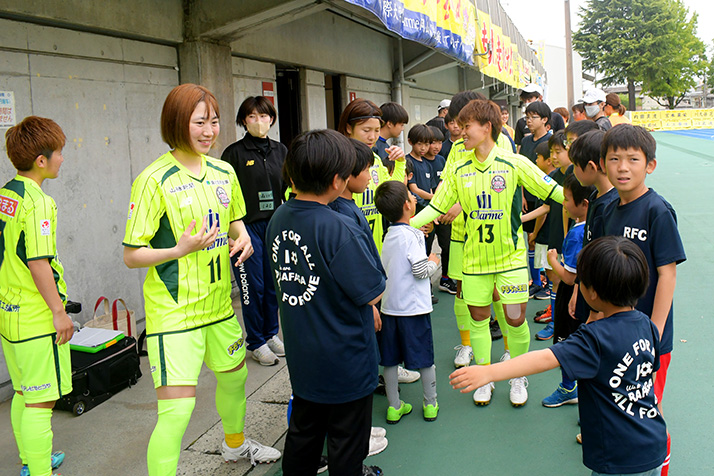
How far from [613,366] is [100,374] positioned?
351cm

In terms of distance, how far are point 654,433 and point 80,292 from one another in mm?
4319

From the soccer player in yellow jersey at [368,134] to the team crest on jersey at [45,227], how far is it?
5.72 ft

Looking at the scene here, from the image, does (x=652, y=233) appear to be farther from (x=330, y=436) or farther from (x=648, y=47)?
(x=648, y=47)

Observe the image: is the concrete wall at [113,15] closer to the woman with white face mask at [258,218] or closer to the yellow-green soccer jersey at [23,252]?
the woman with white face mask at [258,218]

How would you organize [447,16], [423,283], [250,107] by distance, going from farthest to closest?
[447,16] → [250,107] → [423,283]

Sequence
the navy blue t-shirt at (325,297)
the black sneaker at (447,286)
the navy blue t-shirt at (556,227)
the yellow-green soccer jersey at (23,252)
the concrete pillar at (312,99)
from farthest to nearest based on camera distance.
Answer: the concrete pillar at (312,99) < the black sneaker at (447,286) < the navy blue t-shirt at (556,227) < the yellow-green soccer jersey at (23,252) < the navy blue t-shirt at (325,297)

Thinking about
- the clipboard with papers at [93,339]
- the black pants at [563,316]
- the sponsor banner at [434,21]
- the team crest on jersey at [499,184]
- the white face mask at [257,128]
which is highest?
the sponsor banner at [434,21]

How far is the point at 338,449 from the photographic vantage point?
2627 mm

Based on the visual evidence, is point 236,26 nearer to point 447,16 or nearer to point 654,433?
point 447,16

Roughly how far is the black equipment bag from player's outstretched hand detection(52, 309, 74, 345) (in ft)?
3.62

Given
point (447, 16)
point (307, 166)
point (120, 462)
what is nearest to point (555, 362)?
point (307, 166)

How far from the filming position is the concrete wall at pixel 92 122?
4477 mm

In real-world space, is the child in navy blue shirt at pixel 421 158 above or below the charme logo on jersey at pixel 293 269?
above

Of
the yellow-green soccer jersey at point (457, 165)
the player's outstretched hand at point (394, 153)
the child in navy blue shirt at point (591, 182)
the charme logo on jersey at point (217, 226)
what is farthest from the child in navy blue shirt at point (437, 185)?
the charme logo on jersey at point (217, 226)
